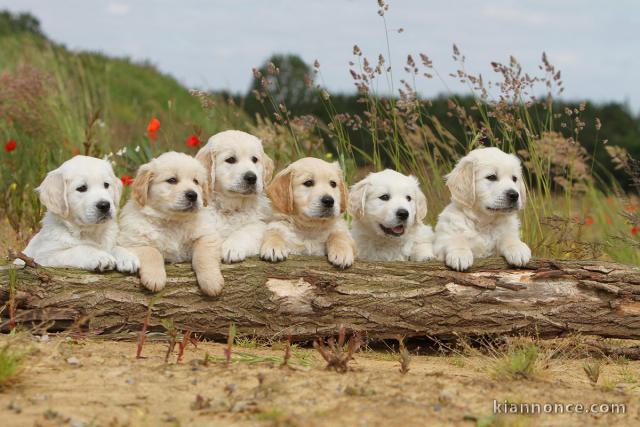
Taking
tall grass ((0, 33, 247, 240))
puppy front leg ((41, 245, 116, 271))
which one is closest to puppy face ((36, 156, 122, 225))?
puppy front leg ((41, 245, 116, 271))

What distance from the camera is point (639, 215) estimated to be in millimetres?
7891

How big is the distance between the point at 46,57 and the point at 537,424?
1504cm

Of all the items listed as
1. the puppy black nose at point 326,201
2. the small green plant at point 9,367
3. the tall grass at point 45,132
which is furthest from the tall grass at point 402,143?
the small green plant at point 9,367

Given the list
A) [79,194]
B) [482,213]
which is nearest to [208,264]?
[79,194]

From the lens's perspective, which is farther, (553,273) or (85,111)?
(85,111)

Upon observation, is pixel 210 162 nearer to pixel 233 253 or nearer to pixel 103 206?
pixel 233 253

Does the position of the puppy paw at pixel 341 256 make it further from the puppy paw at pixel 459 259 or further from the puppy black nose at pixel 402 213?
the puppy paw at pixel 459 259

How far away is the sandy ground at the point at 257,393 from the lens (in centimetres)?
379

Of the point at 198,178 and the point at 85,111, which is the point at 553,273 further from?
the point at 85,111

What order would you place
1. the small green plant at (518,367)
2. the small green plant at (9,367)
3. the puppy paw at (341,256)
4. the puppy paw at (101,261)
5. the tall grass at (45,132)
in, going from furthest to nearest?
the tall grass at (45,132) → the puppy paw at (341,256) → the puppy paw at (101,261) → the small green plant at (518,367) → the small green plant at (9,367)

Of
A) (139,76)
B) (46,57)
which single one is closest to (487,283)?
(46,57)

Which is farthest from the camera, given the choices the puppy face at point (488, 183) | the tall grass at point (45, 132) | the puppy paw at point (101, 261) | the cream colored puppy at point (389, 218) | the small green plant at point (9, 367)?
the tall grass at point (45, 132)

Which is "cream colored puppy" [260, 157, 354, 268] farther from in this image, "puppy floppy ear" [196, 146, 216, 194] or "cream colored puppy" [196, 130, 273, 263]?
"puppy floppy ear" [196, 146, 216, 194]

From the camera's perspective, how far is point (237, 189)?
5836mm
